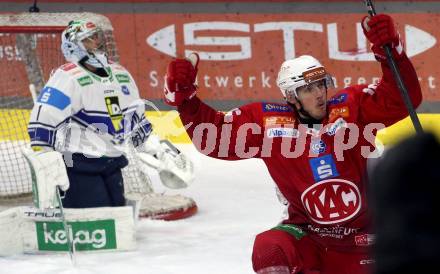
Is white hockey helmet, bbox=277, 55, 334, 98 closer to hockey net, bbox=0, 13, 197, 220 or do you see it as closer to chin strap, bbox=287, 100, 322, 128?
chin strap, bbox=287, 100, 322, 128

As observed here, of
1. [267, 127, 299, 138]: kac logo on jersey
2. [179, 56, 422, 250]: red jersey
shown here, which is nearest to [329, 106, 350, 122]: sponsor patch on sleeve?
[179, 56, 422, 250]: red jersey

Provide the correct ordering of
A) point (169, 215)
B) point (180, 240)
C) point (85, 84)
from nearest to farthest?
point (85, 84), point (180, 240), point (169, 215)

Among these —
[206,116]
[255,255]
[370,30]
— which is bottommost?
[255,255]

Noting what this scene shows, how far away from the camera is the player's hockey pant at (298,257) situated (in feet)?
10.4

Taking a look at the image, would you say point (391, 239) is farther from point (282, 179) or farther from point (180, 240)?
point (180, 240)

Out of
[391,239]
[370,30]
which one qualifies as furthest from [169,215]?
[391,239]

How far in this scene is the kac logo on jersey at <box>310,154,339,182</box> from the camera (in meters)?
3.30

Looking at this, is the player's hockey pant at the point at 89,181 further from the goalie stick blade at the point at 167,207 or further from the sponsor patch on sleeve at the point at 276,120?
the sponsor patch on sleeve at the point at 276,120

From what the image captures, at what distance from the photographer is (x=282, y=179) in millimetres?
3391

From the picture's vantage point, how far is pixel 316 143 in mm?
3361

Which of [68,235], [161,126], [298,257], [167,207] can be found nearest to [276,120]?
[298,257]

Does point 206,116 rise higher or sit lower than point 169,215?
higher

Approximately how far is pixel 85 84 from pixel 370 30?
6.59 feet

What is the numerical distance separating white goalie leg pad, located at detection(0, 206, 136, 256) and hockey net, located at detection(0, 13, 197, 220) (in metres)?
0.38
